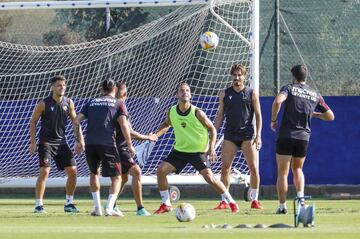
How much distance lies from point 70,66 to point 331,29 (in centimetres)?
582

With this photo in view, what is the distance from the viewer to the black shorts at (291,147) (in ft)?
56.5

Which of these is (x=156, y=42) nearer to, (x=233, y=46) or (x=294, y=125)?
(x=233, y=46)

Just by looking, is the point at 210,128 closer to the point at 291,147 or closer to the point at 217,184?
the point at 217,184

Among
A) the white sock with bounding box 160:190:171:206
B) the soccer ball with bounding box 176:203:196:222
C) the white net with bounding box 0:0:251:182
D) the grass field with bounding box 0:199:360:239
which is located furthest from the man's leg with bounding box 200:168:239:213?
the white net with bounding box 0:0:251:182

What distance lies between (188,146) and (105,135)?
1383 mm

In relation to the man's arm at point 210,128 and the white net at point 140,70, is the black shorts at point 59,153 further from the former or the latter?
the white net at point 140,70

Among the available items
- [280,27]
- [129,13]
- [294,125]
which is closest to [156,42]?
[129,13]

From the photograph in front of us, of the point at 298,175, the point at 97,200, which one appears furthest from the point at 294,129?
the point at 97,200

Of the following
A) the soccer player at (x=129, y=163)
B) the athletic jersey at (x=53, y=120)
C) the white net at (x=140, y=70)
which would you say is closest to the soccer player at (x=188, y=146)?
the soccer player at (x=129, y=163)

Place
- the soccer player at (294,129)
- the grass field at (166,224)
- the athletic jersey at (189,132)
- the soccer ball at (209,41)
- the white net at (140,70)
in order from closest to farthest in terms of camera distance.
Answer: the grass field at (166,224) < the soccer player at (294,129) < the athletic jersey at (189,132) < the soccer ball at (209,41) < the white net at (140,70)

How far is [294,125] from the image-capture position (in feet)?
56.7

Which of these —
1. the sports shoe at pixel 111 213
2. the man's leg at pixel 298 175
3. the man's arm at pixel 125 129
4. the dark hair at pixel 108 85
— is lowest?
the sports shoe at pixel 111 213

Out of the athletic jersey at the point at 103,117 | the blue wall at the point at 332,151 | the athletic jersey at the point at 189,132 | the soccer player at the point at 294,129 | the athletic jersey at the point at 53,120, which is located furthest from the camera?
the blue wall at the point at 332,151

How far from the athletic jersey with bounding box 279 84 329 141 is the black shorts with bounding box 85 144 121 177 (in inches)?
100.0
